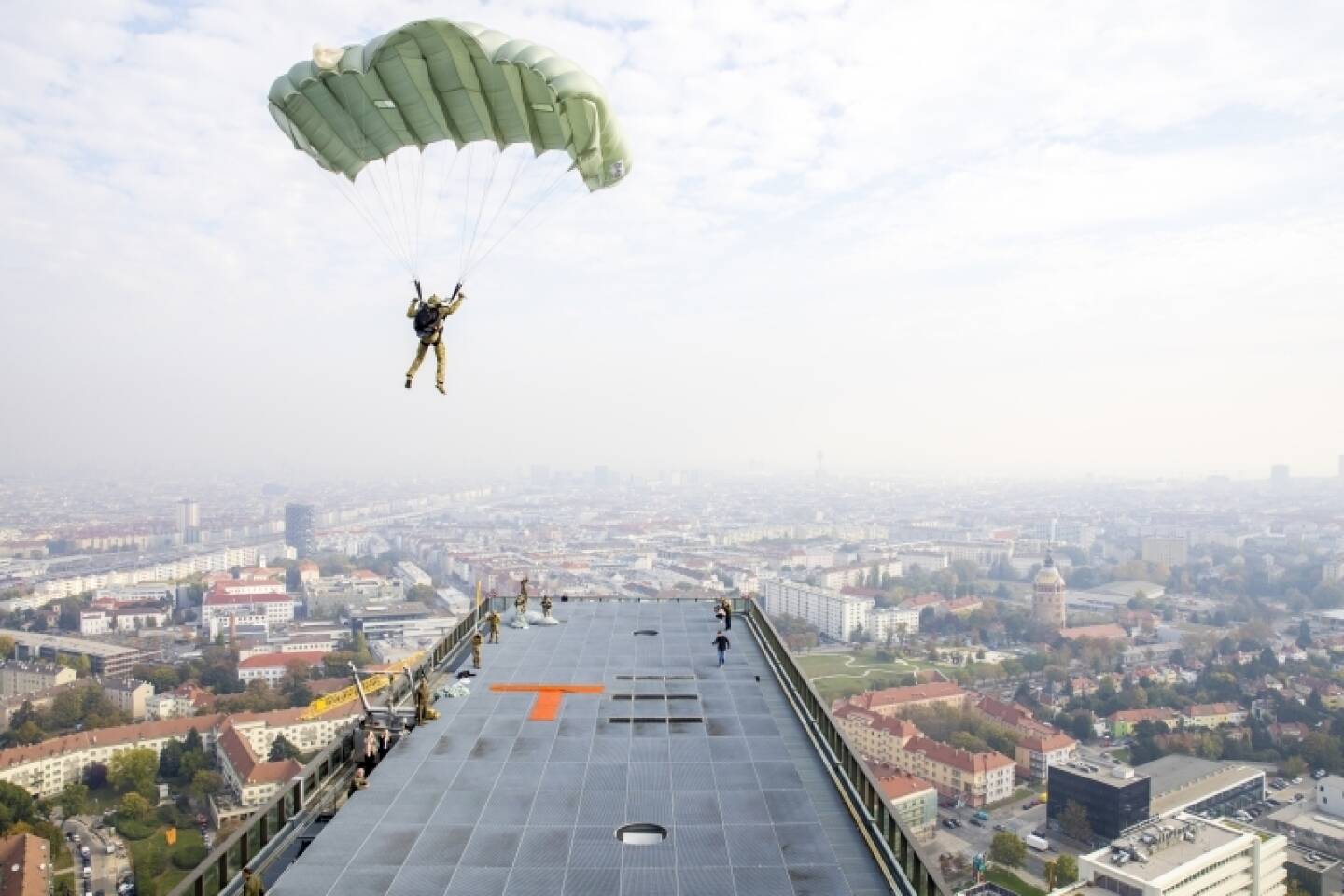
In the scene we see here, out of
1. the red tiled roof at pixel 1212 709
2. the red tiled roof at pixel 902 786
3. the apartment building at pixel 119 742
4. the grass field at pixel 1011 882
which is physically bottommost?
the grass field at pixel 1011 882

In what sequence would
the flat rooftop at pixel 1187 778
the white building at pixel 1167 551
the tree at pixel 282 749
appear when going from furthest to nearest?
1. the white building at pixel 1167 551
2. the flat rooftop at pixel 1187 778
3. the tree at pixel 282 749

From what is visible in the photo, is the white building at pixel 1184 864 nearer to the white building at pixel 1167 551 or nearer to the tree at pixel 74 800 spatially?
the tree at pixel 74 800

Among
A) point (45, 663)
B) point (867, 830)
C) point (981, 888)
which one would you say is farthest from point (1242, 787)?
point (45, 663)

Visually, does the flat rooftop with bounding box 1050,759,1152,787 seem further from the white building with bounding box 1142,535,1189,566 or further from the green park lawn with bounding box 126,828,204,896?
the white building with bounding box 1142,535,1189,566

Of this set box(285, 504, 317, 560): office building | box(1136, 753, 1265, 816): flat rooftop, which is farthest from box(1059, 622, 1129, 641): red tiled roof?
box(285, 504, 317, 560): office building

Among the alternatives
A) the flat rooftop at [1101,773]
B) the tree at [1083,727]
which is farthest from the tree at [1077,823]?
the tree at [1083,727]

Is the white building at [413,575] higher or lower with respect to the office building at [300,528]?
lower

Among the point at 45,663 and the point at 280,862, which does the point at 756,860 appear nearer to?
the point at 280,862
